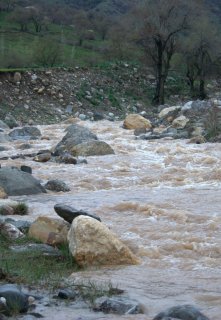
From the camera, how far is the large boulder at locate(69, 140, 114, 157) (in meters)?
14.9

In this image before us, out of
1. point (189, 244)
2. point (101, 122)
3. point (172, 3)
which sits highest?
point (172, 3)

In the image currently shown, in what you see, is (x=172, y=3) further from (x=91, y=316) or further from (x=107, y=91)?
(x=91, y=316)

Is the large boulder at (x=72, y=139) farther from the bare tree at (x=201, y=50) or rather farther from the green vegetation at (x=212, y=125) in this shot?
the bare tree at (x=201, y=50)

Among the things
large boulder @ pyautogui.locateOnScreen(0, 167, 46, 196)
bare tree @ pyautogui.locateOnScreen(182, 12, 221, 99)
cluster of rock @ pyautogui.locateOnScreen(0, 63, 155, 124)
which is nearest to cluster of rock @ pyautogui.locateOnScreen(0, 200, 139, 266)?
large boulder @ pyautogui.locateOnScreen(0, 167, 46, 196)

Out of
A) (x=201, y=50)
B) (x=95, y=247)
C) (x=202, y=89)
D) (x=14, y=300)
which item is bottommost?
(x=202, y=89)

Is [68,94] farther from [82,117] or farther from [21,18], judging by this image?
[21,18]

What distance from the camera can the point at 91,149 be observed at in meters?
15.0

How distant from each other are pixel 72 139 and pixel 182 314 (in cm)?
1169

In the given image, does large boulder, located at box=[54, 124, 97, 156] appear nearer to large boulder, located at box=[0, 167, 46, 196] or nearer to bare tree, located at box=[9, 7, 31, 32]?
large boulder, located at box=[0, 167, 46, 196]

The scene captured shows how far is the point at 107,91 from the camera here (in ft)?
103

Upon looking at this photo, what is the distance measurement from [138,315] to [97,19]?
7498 cm

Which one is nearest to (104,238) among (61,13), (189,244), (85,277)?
(85,277)

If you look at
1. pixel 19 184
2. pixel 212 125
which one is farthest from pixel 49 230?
pixel 212 125

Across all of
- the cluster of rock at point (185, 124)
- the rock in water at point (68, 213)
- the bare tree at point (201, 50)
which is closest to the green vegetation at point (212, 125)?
the cluster of rock at point (185, 124)
